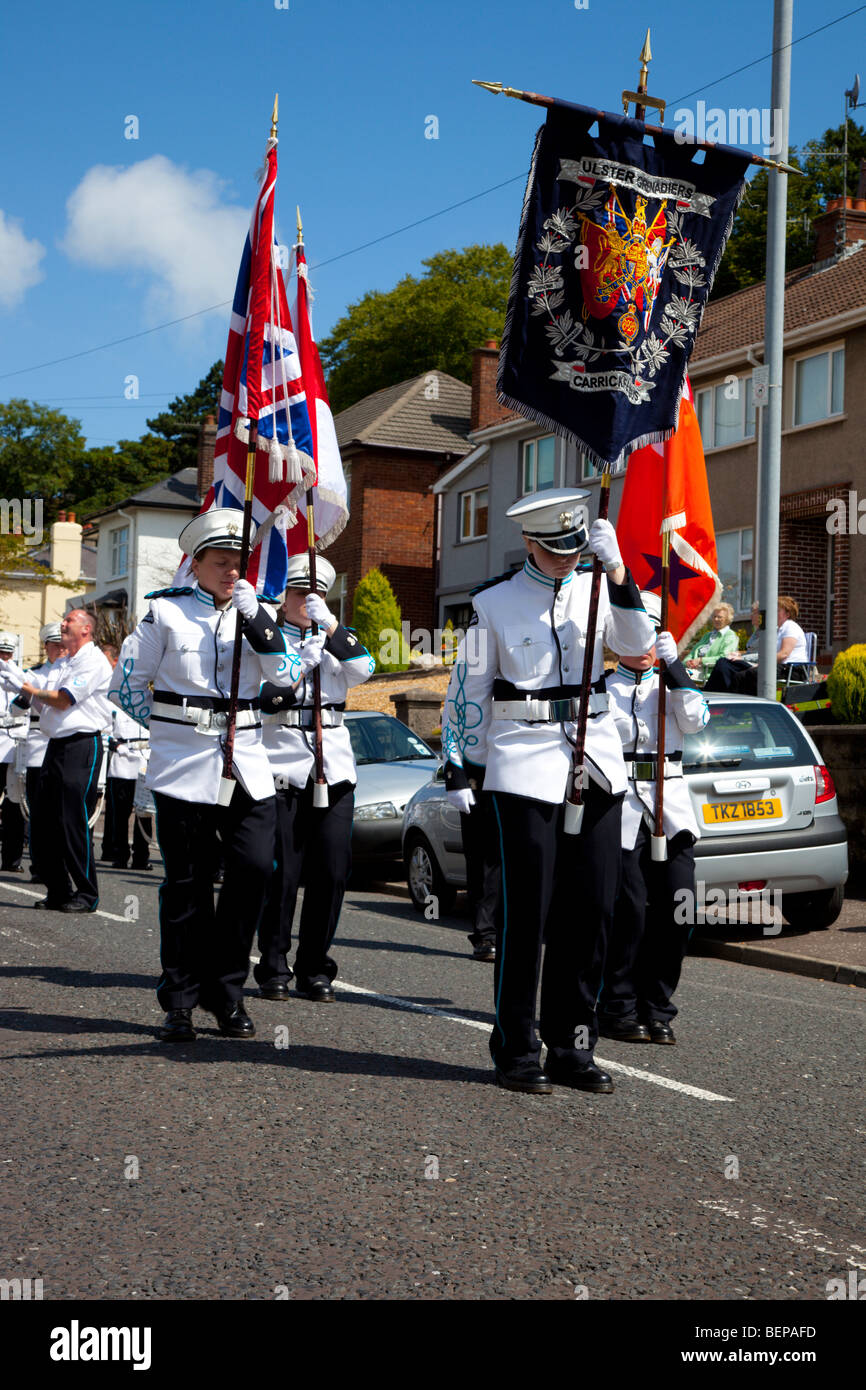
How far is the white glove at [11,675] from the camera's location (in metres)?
14.2

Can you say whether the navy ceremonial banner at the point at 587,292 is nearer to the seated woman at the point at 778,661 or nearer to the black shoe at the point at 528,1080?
the black shoe at the point at 528,1080

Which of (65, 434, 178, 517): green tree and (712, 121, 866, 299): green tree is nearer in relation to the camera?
(712, 121, 866, 299): green tree

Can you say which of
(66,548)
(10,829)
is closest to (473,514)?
(10,829)

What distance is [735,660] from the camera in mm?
17312

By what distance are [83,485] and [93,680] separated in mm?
80214

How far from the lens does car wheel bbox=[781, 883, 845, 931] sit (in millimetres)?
11820

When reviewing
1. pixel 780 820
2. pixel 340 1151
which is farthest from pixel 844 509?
pixel 340 1151

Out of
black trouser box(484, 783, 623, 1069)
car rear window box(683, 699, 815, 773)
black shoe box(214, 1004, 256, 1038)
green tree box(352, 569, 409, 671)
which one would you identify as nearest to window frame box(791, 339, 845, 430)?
green tree box(352, 569, 409, 671)

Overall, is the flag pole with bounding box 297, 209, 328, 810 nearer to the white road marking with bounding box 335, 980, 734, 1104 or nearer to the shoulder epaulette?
the white road marking with bounding box 335, 980, 734, 1104

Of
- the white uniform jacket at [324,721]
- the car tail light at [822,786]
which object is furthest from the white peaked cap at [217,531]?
the car tail light at [822,786]

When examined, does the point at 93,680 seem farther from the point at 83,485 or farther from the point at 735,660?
the point at 83,485

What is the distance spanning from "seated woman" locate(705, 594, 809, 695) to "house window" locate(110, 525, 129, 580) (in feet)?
173

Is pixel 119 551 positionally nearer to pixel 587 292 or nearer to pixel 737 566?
pixel 737 566

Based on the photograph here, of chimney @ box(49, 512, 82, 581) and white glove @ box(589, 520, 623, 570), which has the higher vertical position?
chimney @ box(49, 512, 82, 581)
